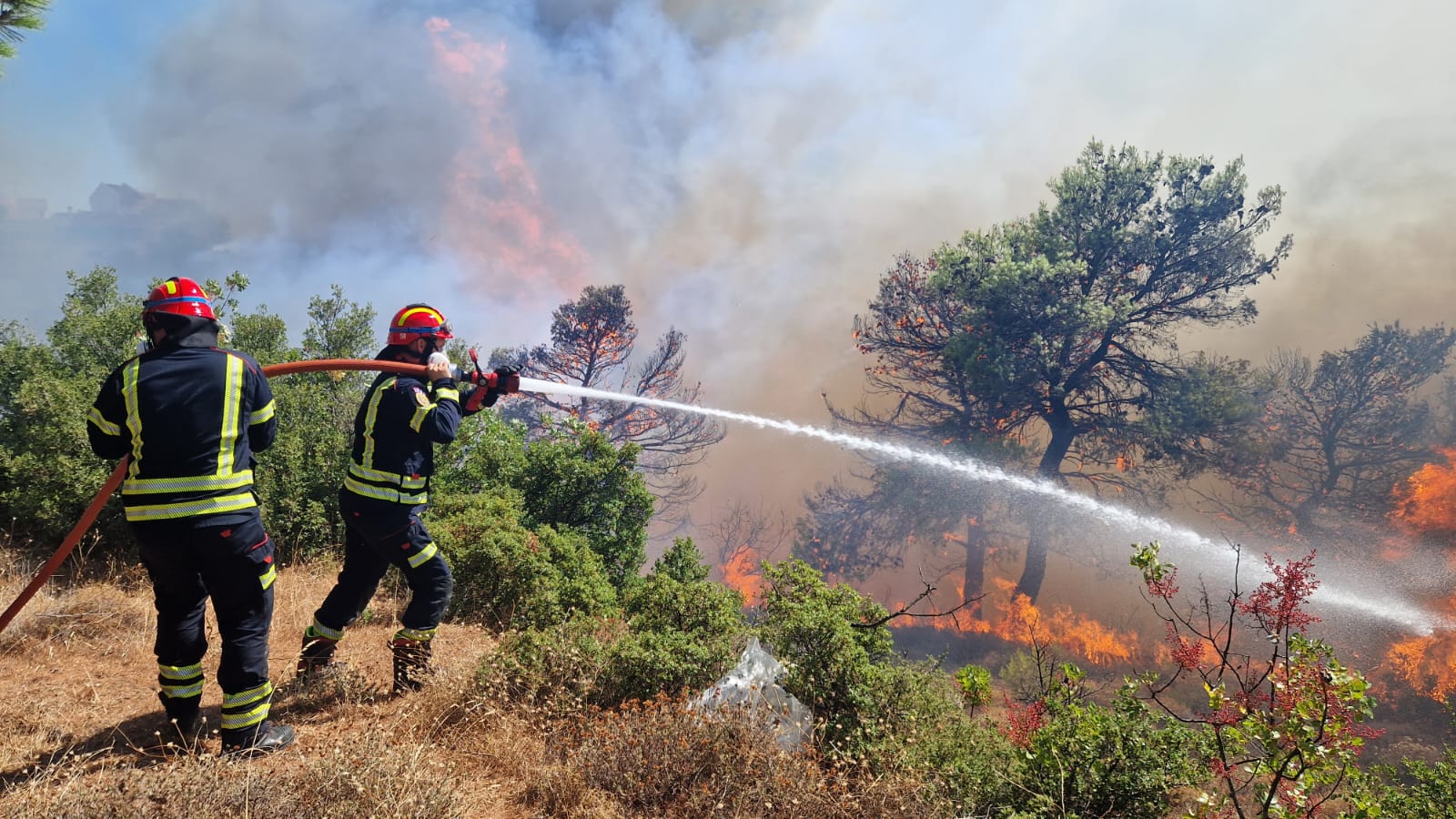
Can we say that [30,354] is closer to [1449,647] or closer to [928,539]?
[928,539]

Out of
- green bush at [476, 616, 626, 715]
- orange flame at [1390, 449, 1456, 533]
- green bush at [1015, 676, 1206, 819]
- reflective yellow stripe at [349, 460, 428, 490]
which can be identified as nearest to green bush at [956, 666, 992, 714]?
green bush at [1015, 676, 1206, 819]

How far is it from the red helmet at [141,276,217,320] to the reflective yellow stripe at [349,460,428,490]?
1.25 metres

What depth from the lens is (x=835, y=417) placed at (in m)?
22.5

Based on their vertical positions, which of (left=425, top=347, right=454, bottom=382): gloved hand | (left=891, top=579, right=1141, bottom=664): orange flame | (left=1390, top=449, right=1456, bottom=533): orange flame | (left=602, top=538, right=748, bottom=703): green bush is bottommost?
(left=891, top=579, right=1141, bottom=664): orange flame

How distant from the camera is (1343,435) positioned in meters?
17.7

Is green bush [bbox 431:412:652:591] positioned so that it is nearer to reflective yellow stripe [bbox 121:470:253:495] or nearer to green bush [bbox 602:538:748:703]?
green bush [bbox 602:538:748:703]

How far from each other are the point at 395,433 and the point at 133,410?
129cm

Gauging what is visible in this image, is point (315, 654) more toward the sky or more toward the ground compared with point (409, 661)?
more toward the ground

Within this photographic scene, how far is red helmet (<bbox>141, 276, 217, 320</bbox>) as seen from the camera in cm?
337

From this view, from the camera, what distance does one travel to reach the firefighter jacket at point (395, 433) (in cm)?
420

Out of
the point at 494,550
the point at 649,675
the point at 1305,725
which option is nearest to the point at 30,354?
the point at 494,550

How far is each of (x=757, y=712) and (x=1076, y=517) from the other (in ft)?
60.0

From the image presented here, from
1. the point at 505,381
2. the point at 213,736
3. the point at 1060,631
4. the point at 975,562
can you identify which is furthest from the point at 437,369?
the point at 1060,631

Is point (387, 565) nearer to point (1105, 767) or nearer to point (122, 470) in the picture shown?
point (122, 470)
